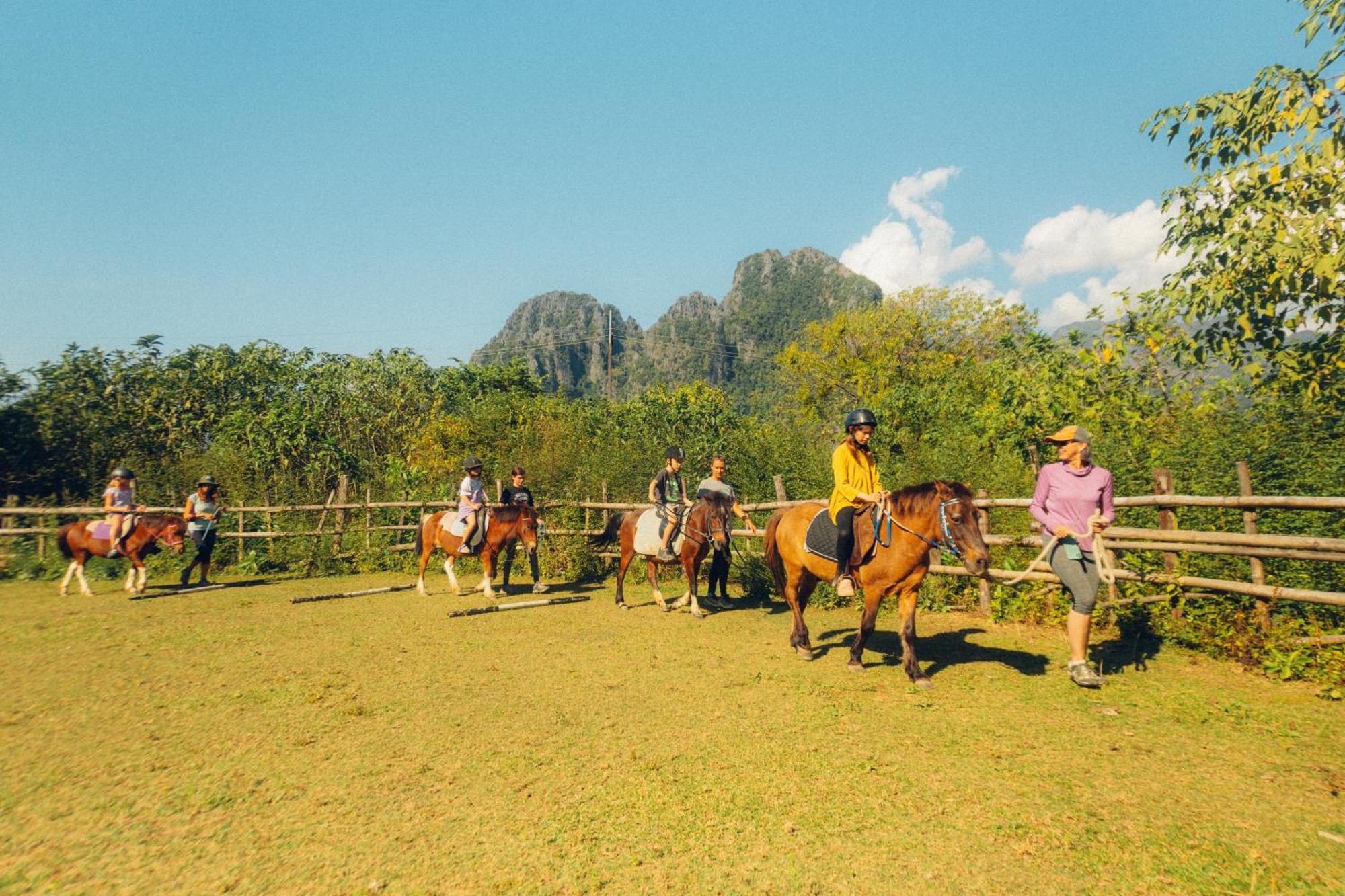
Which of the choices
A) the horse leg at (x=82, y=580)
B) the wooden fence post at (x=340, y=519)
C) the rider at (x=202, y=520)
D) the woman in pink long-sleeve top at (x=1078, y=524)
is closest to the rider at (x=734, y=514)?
the woman in pink long-sleeve top at (x=1078, y=524)

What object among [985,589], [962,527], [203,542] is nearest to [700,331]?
[203,542]

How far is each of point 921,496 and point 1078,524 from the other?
1283mm

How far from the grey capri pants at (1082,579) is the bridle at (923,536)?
0.87 m

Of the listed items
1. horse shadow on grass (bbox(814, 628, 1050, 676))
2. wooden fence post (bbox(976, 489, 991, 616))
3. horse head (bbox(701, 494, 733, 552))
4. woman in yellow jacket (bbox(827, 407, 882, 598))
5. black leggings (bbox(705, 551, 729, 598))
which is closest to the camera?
woman in yellow jacket (bbox(827, 407, 882, 598))

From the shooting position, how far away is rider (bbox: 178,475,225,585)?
498 inches

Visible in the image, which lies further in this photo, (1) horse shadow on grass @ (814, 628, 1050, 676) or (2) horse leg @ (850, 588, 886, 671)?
(1) horse shadow on grass @ (814, 628, 1050, 676)

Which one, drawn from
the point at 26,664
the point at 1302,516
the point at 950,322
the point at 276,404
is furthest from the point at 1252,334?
the point at 950,322

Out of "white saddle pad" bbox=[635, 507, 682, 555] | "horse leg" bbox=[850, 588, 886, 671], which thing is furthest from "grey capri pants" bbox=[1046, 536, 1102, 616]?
"white saddle pad" bbox=[635, 507, 682, 555]

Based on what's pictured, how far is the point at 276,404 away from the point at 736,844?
2547cm

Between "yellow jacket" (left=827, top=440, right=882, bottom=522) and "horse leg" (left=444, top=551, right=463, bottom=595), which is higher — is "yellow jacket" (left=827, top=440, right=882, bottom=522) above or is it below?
above

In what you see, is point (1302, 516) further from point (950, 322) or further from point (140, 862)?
point (950, 322)

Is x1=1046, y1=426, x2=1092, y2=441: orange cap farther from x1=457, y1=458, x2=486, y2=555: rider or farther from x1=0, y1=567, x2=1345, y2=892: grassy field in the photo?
x1=457, y1=458, x2=486, y2=555: rider

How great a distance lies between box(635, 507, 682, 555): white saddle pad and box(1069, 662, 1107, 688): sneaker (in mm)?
5643

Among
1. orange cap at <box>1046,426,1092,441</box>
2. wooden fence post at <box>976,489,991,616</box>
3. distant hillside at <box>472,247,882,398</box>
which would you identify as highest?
distant hillside at <box>472,247,882,398</box>
